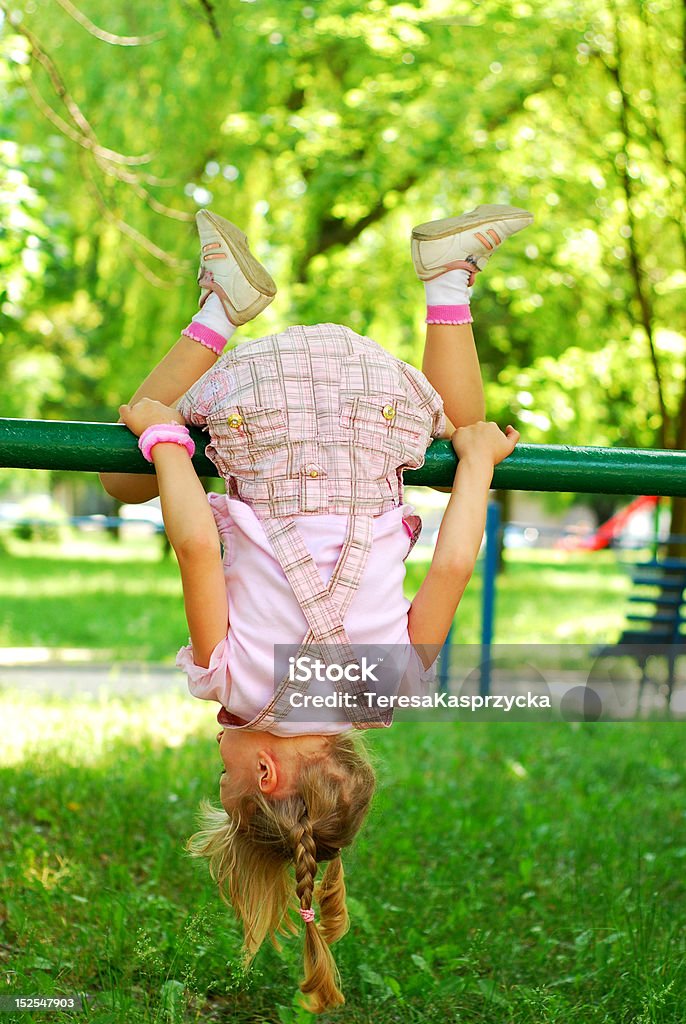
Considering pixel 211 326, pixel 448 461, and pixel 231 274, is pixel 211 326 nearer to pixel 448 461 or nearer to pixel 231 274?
pixel 231 274

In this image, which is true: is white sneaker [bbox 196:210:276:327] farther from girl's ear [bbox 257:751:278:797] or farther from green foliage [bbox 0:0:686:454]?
green foliage [bbox 0:0:686:454]

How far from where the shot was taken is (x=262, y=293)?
7.98ft

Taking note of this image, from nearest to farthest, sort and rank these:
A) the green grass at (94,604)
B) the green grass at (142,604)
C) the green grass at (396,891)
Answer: the green grass at (396,891)
the green grass at (94,604)
the green grass at (142,604)

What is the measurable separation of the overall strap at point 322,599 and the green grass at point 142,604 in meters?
6.84

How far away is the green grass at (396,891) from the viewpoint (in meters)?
2.66

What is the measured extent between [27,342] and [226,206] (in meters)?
11.0

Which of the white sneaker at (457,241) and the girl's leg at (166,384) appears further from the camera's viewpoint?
the white sneaker at (457,241)

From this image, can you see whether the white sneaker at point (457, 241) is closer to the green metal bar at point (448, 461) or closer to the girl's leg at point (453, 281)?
the girl's leg at point (453, 281)

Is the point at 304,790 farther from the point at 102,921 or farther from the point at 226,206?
the point at 226,206

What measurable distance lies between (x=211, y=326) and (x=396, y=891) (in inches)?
73.4

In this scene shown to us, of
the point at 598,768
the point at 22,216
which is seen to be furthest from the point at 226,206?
the point at 598,768

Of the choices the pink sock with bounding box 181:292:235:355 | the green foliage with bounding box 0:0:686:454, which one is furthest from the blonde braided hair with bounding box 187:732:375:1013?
the green foliage with bounding box 0:0:686:454

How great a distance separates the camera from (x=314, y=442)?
215cm

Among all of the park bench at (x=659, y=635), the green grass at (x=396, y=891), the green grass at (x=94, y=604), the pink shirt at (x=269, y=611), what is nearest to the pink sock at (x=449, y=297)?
the pink shirt at (x=269, y=611)
